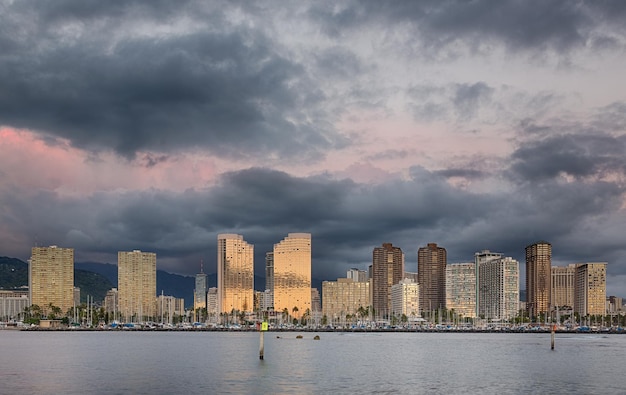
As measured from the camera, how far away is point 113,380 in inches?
4190

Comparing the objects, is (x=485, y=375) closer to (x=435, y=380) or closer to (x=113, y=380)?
(x=435, y=380)

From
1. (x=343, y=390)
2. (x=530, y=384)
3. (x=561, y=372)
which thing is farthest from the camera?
(x=561, y=372)

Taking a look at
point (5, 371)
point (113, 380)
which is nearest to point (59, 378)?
point (113, 380)

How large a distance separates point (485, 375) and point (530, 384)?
503 inches

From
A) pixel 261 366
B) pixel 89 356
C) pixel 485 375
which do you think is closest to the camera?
pixel 485 375

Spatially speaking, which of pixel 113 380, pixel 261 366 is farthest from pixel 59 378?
pixel 261 366

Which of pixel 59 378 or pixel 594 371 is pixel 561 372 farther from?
pixel 59 378

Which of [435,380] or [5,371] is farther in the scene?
[5,371]

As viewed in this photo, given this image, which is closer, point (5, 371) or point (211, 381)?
point (211, 381)

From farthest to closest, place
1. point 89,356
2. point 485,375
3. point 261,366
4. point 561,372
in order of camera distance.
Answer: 1. point 89,356
2. point 261,366
3. point 561,372
4. point 485,375

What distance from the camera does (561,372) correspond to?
126875 mm

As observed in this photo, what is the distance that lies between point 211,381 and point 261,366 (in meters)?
30.0

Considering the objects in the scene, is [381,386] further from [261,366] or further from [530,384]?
[261,366]

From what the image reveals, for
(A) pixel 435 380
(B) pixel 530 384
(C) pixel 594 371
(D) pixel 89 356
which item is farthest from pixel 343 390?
(D) pixel 89 356
